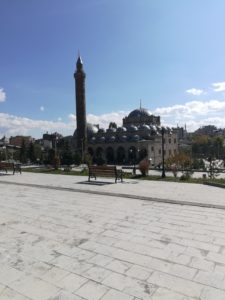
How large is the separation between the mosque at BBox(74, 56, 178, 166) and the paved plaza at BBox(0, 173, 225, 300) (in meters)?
51.8

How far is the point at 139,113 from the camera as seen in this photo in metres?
76.8

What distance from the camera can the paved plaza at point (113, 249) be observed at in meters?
3.62

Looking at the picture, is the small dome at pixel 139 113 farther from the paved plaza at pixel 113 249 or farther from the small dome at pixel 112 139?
the paved plaza at pixel 113 249

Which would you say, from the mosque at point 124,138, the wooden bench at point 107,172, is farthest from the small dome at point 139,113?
the wooden bench at point 107,172

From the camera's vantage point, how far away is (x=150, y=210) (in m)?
7.48

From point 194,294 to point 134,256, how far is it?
1.28 m

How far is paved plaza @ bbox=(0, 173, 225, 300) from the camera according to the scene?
3.62m

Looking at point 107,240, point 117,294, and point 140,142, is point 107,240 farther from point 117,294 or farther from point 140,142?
point 140,142

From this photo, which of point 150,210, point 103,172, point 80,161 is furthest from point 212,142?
point 150,210

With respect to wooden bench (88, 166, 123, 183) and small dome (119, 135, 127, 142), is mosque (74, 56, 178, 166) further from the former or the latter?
wooden bench (88, 166, 123, 183)

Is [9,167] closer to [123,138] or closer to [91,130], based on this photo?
[123,138]

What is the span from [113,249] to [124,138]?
205 feet

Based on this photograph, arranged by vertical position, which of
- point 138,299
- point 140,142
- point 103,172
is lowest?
point 138,299

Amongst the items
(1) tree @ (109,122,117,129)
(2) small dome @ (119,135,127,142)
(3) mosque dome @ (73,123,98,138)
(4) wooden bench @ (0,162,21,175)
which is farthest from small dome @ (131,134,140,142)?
(4) wooden bench @ (0,162,21,175)
